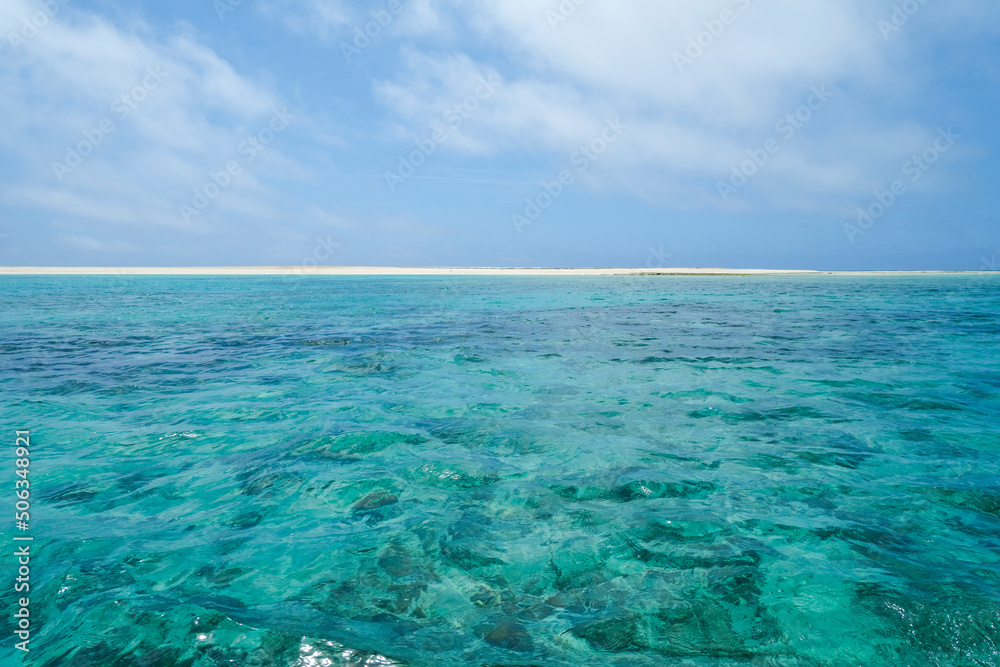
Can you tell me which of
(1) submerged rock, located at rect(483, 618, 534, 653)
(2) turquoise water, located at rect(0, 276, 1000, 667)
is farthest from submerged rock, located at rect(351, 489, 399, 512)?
(1) submerged rock, located at rect(483, 618, 534, 653)

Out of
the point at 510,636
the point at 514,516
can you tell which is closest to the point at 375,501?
the point at 514,516

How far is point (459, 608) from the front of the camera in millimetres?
3340

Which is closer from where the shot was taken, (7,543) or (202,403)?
(7,543)

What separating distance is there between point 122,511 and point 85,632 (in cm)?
204

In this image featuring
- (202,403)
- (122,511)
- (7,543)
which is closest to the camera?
(7,543)

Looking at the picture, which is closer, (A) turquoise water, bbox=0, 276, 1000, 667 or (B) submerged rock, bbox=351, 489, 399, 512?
(A) turquoise water, bbox=0, 276, 1000, 667

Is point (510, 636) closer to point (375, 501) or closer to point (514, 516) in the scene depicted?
point (514, 516)

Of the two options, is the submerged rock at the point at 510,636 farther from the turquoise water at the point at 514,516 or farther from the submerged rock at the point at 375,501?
the submerged rock at the point at 375,501

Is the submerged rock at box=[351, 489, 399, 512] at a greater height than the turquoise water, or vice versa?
the turquoise water

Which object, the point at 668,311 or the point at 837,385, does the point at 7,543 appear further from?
the point at 668,311

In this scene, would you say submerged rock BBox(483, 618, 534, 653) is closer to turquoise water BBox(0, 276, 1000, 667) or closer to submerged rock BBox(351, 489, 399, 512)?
turquoise water BBox(0, 276, 1000, 667)

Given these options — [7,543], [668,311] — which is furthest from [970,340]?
[7,543]

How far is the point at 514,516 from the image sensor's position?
4.62 meters

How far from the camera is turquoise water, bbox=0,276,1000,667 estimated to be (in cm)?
304
